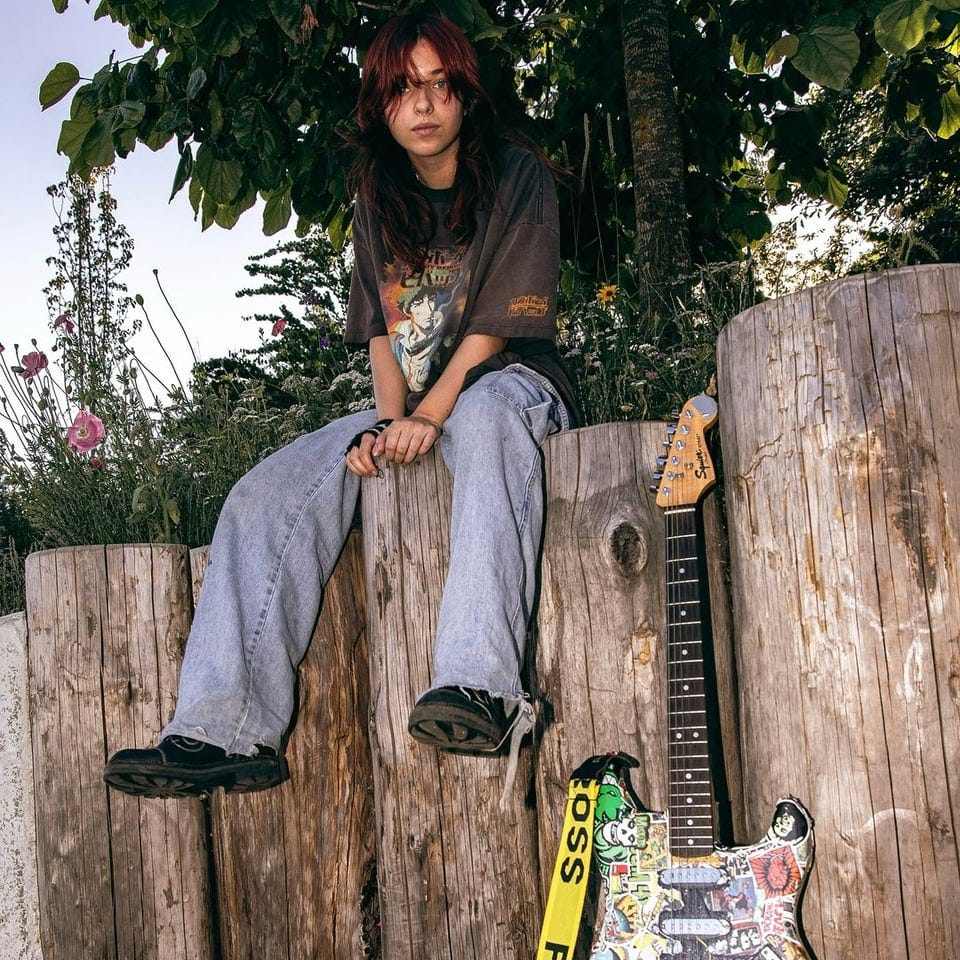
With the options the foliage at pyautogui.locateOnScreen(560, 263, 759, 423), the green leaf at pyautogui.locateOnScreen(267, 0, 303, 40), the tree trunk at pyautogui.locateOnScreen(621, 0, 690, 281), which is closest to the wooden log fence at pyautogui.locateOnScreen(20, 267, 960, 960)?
the foliage at pyautogui.locateOnScreen(560, 263, 759, 423)

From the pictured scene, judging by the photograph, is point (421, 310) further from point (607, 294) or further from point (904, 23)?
point (904, 23)

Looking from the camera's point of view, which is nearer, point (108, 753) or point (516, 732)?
point (516, 732)

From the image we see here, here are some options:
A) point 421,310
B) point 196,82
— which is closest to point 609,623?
point 421,310

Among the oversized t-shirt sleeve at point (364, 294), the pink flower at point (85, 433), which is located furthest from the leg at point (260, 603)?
the pink flower at point (85, 433)

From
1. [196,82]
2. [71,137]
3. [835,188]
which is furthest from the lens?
[835,188]

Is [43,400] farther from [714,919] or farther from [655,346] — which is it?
[714,919]

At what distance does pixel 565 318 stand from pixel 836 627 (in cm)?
237

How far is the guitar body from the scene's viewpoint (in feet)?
5.87

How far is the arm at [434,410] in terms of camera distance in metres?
2.37

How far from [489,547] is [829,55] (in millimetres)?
1750

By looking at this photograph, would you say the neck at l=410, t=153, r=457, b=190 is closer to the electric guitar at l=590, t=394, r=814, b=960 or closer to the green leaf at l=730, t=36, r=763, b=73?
the electric guitar at l=590, t=394, r=814, b=960

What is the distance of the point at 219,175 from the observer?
3342 millimetres

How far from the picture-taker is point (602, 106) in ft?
16.3

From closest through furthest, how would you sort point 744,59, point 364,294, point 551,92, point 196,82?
point 364,294, point 196,82, point 744,59, point 551,92
